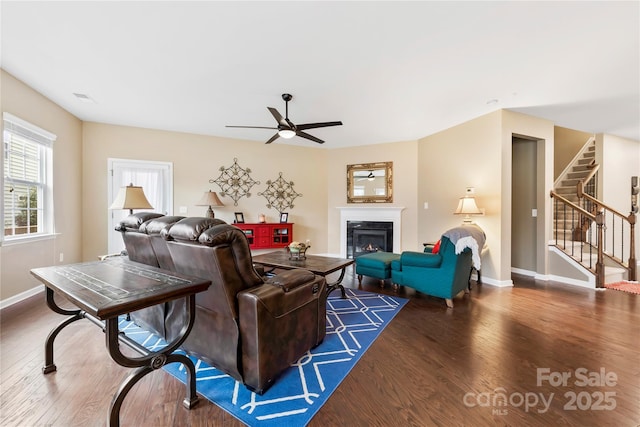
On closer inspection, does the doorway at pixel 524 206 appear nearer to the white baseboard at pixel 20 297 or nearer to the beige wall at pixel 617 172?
the beige wall at pixel 617 172

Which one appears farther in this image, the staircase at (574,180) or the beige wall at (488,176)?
the staircase at (574,180)

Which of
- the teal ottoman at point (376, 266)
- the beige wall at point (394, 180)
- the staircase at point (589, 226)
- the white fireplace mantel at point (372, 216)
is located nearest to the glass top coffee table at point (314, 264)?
the teal ottoman at point (376, 266)

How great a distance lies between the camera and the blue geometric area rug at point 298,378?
4.97 ft

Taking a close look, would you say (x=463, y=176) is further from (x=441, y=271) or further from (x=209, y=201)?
(x=209, y=201)

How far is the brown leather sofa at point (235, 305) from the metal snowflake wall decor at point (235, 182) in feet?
12.2

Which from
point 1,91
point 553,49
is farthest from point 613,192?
point 1,91

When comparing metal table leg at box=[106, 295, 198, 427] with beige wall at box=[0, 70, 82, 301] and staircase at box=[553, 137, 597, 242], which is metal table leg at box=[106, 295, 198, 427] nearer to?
beige wall at box=[0, 70, 82, 301]

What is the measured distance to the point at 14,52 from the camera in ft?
8.64

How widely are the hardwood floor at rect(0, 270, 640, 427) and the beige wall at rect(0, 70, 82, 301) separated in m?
0.53

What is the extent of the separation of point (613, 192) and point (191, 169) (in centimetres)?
866

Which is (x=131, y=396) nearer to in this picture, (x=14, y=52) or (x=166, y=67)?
(x=166, y=67)

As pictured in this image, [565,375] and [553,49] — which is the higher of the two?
[553,49]

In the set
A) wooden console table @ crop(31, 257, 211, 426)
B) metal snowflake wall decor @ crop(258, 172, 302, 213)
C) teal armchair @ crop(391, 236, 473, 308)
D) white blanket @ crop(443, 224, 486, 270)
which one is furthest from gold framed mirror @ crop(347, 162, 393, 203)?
wooden console table @ crop(31, 257, 211, 426)

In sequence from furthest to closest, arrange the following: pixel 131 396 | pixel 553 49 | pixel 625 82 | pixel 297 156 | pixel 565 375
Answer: pixel 297 156 → pixel 625 82 → pixel 553 49 → pixel 565 375 → pixel 131 396
